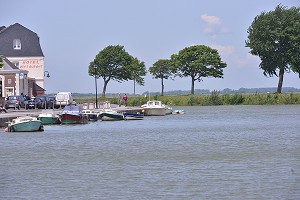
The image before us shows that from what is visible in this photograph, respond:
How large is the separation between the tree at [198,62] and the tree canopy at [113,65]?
11697 mm

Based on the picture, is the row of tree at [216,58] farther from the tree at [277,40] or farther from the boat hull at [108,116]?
the boat hull at [108,116]

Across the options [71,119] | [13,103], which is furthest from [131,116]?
[71,119]

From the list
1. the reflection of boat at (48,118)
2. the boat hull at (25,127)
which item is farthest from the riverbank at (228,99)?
the boat hull at (25,127)

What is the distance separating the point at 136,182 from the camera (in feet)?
111

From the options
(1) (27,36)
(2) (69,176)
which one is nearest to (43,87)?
(1) (27,36)

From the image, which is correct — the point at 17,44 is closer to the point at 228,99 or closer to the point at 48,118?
the point at 228,99

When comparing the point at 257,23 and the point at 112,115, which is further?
the point at 257,23

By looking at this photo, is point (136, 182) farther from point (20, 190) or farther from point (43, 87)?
point (43, 87)

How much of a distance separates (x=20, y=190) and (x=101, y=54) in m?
150

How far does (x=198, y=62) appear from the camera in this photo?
169375 mm

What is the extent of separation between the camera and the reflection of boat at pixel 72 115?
7669 cm

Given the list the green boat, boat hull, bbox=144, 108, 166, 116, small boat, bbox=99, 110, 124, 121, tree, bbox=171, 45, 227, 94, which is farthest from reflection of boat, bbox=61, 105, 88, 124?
tree, bbox=171, 45, 227, 94

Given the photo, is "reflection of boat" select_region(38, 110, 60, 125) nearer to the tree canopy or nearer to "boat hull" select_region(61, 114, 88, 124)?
"boat hull" select_region(61, 114, 88, 124)

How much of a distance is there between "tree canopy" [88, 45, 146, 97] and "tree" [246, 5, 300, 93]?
4215cm
